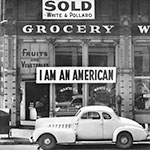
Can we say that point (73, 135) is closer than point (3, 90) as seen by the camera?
Yes

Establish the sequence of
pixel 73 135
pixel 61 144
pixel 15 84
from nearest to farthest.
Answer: pixel 73 135, pixel 61 144, pixel 15 84

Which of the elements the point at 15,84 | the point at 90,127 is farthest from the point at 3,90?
the point at 90,127

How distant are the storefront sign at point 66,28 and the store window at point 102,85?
0.88 meters

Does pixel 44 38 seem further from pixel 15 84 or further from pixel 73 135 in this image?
pixel 73 135

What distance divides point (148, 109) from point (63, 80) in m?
4.81

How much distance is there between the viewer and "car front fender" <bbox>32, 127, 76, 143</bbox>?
13078mm

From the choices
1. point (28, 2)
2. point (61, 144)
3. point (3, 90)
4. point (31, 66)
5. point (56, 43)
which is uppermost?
point (28, 2)

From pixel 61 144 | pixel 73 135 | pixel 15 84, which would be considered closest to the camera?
pixel 73 135

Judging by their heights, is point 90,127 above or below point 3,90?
below

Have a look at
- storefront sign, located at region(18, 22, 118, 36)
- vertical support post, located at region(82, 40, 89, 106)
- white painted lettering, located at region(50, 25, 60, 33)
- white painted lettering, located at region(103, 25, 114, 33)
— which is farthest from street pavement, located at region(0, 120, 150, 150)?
white painted lettering, located at region(103, 25, 114, 33)

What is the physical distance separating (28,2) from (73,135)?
8.63 m

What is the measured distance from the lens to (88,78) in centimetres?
1864

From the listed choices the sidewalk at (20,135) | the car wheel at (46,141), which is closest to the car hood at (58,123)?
the car wheel at (46,141)

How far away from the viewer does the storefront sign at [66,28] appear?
18.6 meters
